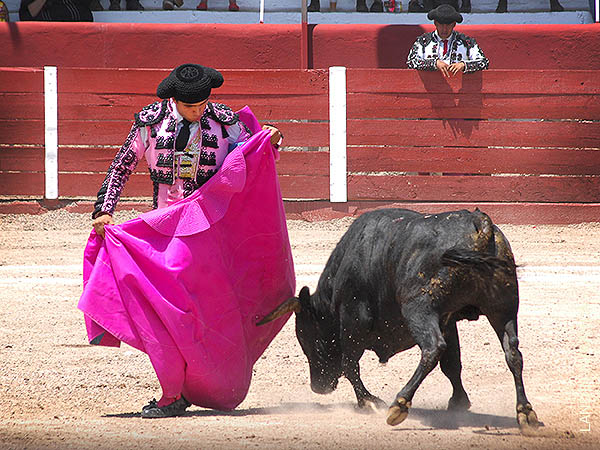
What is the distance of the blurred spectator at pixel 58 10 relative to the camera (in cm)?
896

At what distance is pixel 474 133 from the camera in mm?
8008

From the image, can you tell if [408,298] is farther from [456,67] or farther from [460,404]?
[456,67]

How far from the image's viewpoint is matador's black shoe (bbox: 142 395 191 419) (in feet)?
10.9

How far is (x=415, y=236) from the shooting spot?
3.12m

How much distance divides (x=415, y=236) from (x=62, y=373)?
5.60 feet

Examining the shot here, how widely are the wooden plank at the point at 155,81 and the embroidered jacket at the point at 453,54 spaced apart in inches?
31.7

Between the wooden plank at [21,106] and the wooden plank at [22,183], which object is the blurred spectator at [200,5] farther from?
the wooden plank at [22,183]

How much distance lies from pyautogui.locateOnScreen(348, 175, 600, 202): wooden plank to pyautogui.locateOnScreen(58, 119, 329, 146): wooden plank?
1.49 ft

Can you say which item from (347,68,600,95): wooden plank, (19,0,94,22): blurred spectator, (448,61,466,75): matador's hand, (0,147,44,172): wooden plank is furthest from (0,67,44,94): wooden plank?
(448,61,466,75): matador's hand

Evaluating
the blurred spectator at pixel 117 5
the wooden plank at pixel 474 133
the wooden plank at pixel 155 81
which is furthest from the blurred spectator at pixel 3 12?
the wooden plank at pixel 474 133

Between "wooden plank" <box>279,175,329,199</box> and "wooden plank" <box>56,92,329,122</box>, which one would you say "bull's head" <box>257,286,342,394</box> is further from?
"wooden plank" <box>56,92,329,122</box>

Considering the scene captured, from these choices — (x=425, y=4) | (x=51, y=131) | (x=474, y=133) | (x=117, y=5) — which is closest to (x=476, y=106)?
(x=474, y=133)

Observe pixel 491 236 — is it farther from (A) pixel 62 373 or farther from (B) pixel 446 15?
(B) pixel 446 15

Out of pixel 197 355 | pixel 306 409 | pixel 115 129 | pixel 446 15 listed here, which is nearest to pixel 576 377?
pixel 306 409
